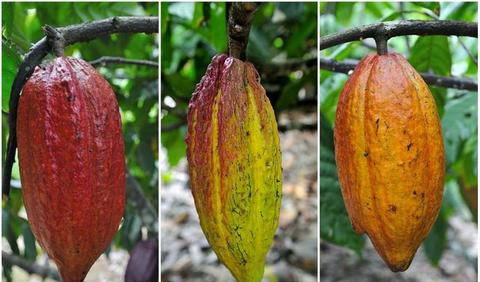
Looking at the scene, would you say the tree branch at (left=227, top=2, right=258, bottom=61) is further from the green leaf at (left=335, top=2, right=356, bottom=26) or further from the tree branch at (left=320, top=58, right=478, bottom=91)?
the green leaf at (left=335, top=2, right=356, bottom=26)

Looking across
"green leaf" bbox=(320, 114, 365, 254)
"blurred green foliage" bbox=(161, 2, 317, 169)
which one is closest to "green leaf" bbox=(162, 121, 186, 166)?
"blurred green foliage" bbox=(161, 2, 317, 169)

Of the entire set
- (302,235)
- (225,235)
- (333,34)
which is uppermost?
(333,34)

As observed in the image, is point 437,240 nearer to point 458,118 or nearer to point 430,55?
point 458,118

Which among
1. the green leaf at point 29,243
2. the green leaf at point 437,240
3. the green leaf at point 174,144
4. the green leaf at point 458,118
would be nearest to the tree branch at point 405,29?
the green leaf at point 458,118

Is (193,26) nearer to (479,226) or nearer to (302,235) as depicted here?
(302,235)

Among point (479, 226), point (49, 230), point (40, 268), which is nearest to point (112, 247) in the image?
point (40, 268)

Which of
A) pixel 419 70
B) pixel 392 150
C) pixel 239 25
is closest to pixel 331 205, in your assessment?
pixel 419 70

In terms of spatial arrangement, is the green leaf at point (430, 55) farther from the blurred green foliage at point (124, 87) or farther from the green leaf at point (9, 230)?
the green leaf at point (9, 230)
